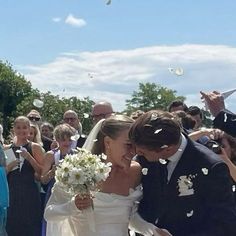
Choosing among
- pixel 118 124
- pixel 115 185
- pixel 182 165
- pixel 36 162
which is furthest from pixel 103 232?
pixel 36 162

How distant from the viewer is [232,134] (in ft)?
18.9

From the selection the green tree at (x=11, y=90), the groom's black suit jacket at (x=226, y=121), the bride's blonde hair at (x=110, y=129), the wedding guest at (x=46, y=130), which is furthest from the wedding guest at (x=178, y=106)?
the green tree at (x=11, y=90)

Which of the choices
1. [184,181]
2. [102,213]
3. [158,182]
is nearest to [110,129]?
[102,213]

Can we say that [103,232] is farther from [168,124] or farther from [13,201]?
[13,201]

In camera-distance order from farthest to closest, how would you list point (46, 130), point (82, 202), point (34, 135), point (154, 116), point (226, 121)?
point (46, 130), point (34, 135), point (226, 121), point (82, 202), point (154, 116)

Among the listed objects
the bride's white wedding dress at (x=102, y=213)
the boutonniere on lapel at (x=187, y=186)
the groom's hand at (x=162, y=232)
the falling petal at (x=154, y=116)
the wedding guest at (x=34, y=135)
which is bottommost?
the wedding guest at (x=34, y=135)

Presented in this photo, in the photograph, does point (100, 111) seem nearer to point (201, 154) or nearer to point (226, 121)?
point (226, 121)

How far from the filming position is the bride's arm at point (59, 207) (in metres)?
5.15

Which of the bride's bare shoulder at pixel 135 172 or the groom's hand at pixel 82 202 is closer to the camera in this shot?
the groom's hand at pixel 82 202

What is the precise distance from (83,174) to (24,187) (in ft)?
16.7

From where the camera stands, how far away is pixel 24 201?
10031 mm

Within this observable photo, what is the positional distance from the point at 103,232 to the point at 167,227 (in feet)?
3.06

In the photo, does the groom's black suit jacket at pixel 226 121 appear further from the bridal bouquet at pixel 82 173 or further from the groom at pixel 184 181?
the groom at pixel 184 181

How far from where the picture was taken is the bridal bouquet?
5.06 meters
